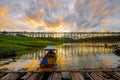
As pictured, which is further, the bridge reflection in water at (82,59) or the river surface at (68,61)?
the bridge reflection in water at (82,59)

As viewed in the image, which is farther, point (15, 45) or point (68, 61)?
point (15, 45)

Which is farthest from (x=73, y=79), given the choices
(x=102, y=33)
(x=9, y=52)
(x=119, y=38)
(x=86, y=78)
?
(x=119, y=38)

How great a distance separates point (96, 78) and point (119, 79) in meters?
2.30

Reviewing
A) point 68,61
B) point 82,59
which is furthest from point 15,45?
point 68,61

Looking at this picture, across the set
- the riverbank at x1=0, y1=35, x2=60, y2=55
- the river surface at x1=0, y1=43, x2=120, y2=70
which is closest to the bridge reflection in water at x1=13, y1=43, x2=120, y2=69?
A: the river surface at x1=0, y1=43, x2=120, y2=70

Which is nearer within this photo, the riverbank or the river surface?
the river surface

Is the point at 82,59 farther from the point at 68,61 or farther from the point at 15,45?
the point at 15,45

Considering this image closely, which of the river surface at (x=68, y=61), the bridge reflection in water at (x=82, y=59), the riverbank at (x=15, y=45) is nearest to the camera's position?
Result: the river surface at (x=68, y=61)

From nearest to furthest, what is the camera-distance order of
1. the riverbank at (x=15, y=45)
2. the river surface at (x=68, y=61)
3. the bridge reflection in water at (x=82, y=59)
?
the river surface at (x=68, y=61), the bridge reflection in water at (x=82, y=59), the riverbank at (x=15, y=45)

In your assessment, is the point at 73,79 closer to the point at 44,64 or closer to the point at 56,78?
the point at 56,78

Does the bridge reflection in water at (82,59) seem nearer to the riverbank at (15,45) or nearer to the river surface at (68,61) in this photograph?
the river surface at (68,61)

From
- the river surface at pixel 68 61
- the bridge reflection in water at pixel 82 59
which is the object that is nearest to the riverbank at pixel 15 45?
the river surface at pixel 68 61

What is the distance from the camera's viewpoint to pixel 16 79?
65.2ft

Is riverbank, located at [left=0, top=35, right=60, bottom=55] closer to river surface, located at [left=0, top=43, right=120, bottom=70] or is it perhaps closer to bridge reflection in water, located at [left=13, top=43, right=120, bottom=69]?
river surface, located at [left=0, top=43, right=120, bottom=70]
